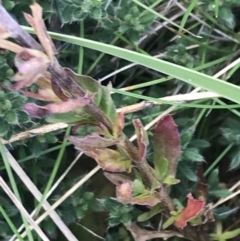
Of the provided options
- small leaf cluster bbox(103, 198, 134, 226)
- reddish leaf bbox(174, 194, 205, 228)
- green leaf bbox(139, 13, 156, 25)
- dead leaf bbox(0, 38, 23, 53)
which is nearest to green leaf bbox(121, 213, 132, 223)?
small leaf cluster bbox(103, 198, 134, 226)

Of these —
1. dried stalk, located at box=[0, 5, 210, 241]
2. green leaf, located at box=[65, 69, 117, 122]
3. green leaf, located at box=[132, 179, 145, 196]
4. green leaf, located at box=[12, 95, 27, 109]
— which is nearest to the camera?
dried stalk, located at box=[0, 5, 210, 241]

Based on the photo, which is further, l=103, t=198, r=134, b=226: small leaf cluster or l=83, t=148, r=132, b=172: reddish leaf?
l=103, t=198, r=134, b=226: small leaf cluster

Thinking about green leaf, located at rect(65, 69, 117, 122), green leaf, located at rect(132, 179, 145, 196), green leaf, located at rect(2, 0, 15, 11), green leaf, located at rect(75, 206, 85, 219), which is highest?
green leaf, located at rect(2, 0, 15, 11)

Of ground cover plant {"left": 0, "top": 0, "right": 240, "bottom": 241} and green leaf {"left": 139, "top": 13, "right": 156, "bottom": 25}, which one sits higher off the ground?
green leaf {"left": 139, "top": 13, "right": 156, "bottom": 25}

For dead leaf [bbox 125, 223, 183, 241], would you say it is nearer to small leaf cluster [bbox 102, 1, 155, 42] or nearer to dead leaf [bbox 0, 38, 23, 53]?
small leaf cluster [bbox 102, 1, 155, 42]

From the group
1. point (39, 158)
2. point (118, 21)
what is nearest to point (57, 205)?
point (39, 158)

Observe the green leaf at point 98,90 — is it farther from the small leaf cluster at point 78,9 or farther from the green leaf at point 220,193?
the green leaf at point 220,193

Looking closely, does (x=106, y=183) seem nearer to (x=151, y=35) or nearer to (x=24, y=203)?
(x=24, y=203)

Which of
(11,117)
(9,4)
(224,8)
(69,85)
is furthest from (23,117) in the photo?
(224,8)
